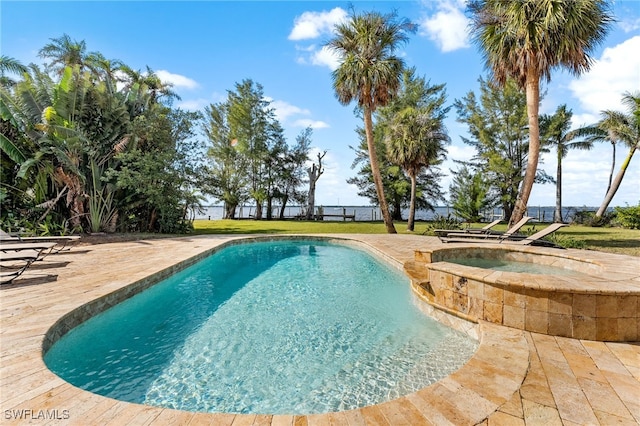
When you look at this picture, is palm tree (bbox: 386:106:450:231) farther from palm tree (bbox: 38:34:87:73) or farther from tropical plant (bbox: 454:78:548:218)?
palm tree (bbox: 38:34:87:73)

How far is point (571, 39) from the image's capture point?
9469 millimetres

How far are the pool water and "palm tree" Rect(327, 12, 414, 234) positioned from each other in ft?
30.3

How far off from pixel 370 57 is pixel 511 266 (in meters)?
11.1

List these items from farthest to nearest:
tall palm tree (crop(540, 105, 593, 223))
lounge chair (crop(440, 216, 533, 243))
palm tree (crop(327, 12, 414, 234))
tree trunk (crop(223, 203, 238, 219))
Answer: tree trunk (crop(223, 203, 238, 219))
tall palm tree (crop(540, 105, 593, 223))
palm tree (crop(327, 12, 414, 234))
lounge chair (crop(440, 216, 533, 243))

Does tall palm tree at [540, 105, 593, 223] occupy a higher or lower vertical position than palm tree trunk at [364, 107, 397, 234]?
higher

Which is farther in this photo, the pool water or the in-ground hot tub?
the pool water

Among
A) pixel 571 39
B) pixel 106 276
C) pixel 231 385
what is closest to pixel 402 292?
pixel 231 385

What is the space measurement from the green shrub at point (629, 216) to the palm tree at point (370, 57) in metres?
15.5

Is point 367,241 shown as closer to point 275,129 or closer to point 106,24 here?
point 106,24

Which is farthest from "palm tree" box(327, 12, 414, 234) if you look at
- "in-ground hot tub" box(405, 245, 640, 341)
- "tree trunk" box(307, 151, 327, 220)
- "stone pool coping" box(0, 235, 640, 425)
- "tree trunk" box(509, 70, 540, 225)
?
"tree trunk" box(307, 151, 327, 220)

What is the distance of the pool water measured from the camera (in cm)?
597

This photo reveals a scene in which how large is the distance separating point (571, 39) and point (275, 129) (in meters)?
21.6

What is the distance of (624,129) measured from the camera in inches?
722

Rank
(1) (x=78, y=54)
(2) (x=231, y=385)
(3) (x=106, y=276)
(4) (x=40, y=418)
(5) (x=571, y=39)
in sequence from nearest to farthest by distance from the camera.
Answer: (4) (x=40, y=418), (2) (x=231, y=385), (3) (x=106, y=276), (5) (x=571, y=39), (1) (x=78, y=54)
